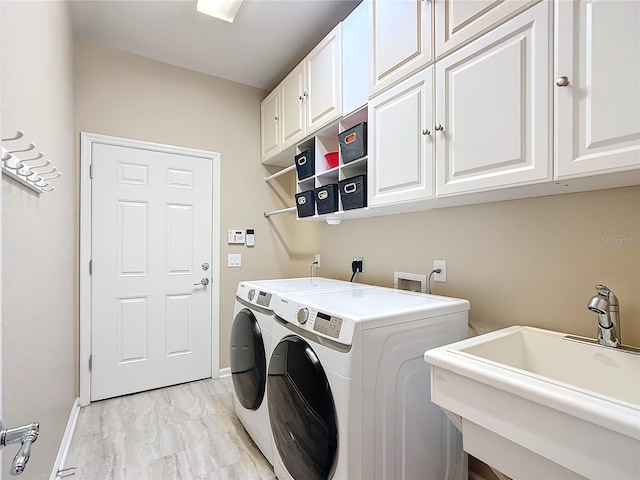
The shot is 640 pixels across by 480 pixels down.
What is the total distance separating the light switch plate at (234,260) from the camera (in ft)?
9.70

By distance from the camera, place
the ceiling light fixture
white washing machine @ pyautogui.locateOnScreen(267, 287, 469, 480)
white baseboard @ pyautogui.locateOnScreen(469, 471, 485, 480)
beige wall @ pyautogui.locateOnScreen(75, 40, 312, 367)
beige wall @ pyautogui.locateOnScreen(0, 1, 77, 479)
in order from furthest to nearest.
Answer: beige wall @ pyautogui.locateOnScreen(75, 40, 312, 367) → the ceiling light fixture → white baseboard @ pyautogui.locateOnScreen(469, 471, 485, 480) → white washing machine @ pyautogui.locateOnScreen(267, 287, 469, 480) → beige wall @ pyautogui.locateOnScreen(0, 1, 77, 479)

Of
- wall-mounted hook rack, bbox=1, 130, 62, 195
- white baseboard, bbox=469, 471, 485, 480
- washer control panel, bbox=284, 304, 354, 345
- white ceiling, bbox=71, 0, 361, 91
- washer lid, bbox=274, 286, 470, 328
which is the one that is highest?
white ceiling, bbox=71, 0, 361, 91

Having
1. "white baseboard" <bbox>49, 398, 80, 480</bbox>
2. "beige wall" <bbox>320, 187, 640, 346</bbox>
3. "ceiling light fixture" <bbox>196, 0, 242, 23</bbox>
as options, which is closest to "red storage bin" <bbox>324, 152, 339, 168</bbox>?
"beige wall" <bbox>320, 187, 640, 346</bbox>

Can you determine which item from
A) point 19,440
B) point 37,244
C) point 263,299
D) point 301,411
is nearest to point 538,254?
point 301,411

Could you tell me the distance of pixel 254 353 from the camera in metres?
1.76

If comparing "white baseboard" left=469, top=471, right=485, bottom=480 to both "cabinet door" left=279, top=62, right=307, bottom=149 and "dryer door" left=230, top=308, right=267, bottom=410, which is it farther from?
"cabinet door" left=279, top=62, right=307, bottom=149

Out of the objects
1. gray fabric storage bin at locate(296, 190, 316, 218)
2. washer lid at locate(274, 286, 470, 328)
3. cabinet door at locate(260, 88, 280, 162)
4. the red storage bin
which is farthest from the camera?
cabinet door at locate(260, 88, 280, 162)

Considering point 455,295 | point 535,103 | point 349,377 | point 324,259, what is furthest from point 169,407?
point 535,103

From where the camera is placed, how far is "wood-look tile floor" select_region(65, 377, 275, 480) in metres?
1.68

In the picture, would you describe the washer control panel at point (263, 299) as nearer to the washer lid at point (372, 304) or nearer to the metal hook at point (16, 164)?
the washer lid at point (372, 304)

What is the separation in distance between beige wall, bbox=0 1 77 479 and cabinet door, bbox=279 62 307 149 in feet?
4.70

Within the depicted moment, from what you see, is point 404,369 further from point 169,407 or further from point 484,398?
point 169,407

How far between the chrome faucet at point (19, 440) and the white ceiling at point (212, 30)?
2.33 metres

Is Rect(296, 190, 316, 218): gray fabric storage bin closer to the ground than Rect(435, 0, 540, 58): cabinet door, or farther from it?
closer to the ground
